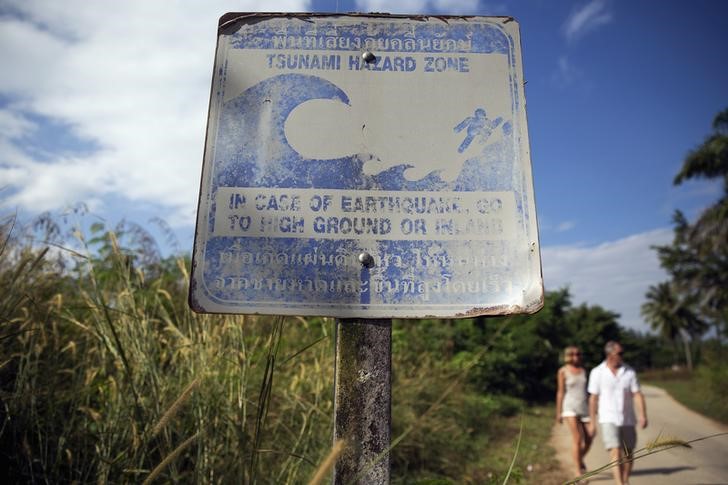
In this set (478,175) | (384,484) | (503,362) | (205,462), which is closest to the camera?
(384,484)

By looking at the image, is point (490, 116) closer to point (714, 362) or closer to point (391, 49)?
point (391, 49)

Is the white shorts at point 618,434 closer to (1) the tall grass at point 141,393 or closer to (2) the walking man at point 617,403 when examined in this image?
(2) the walking man at point 617,403

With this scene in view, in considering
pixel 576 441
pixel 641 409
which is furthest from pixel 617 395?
pixel 576 441

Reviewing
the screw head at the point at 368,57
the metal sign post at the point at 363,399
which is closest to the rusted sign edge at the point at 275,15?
the screw head at the point at 368,57

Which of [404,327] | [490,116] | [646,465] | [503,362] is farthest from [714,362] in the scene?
[490,116]

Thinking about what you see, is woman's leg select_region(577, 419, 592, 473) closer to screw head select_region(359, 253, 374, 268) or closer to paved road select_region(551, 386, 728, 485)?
paved road select_region(551, 386, 728, 485)

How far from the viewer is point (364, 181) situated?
55.4 inches

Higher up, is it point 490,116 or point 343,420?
point 490,116

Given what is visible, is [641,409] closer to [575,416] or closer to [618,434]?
[618,434]

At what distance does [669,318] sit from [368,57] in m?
50.8

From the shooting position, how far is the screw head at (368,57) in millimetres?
1513

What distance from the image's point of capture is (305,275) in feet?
4.41

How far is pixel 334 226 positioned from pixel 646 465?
19.4 feet

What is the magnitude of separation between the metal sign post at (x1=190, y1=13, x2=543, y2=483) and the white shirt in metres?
4.10
